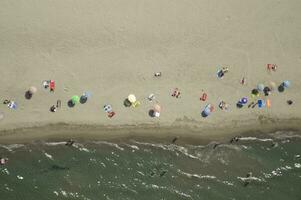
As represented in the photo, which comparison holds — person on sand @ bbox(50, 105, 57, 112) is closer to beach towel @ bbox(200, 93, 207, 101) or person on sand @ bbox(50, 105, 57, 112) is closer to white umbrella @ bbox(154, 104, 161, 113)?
white umbrella @ bbox(154, 104, 161, 113)

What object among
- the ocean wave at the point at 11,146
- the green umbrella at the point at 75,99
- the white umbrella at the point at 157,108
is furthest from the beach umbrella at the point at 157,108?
the ocean wave at the point at 11,146

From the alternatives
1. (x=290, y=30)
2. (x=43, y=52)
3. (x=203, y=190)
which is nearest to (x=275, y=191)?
(x=203, y=190)

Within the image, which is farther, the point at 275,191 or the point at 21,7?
the point at 275,191

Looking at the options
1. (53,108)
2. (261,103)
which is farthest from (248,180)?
(53,108)

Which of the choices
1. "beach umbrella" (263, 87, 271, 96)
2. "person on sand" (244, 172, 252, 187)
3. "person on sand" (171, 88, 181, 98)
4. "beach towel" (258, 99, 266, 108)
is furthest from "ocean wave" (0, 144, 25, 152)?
"beach umbrella" (263, 87, 271, 96)

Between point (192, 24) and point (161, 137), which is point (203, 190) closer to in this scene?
point (161, 137)

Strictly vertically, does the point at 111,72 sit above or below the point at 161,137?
above

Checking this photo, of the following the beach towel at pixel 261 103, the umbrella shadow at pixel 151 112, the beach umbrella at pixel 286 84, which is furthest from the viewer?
the beach umbrella at pixel 286 84

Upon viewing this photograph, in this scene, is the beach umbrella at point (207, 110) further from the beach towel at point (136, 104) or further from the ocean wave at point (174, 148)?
the beach towel at point (136, 104)
